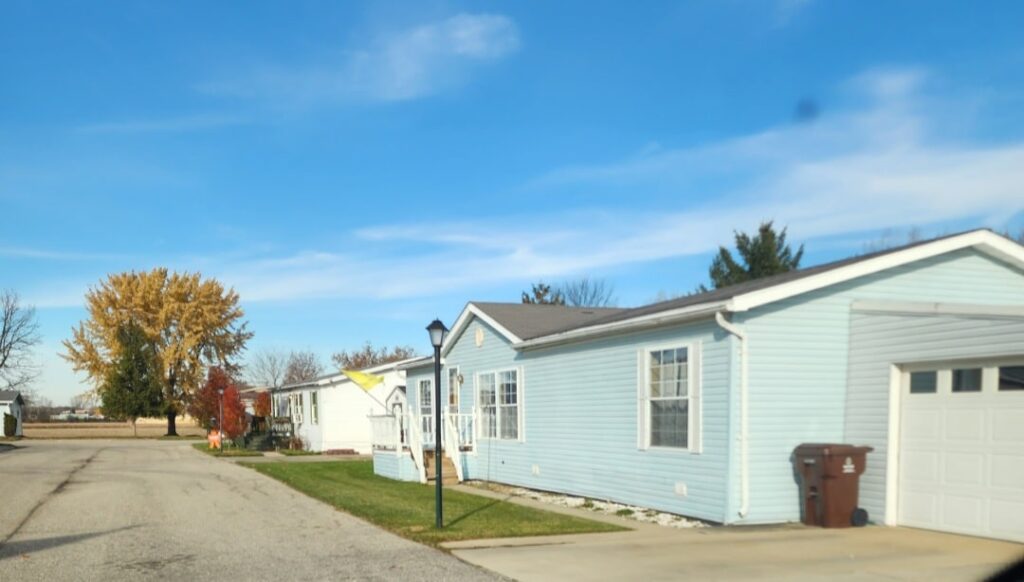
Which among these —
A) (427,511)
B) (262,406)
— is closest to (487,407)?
(427,511)

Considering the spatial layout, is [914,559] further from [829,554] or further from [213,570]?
[213,570]

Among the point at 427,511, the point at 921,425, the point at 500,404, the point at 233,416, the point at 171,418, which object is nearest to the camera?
the point at 921,425

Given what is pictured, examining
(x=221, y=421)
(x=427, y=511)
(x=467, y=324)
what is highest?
(x=467, y=324)

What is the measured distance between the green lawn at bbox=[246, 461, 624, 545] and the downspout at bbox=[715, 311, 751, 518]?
5.77ft

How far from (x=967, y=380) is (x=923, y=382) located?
643 mm

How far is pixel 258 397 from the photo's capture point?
4456 cm

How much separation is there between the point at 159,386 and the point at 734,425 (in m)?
49.7

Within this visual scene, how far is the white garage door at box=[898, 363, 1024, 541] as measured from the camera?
9.58 meters

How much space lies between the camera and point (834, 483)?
35.8 feet

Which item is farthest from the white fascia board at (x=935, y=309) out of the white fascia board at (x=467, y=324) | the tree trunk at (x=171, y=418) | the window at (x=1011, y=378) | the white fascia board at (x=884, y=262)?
the tree trunk at (x=171, y=418)

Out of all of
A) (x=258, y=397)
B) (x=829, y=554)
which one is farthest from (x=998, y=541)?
(x=258, y=397)

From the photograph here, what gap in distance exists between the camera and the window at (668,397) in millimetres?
12555

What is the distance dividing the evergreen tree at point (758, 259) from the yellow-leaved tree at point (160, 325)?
107 ft

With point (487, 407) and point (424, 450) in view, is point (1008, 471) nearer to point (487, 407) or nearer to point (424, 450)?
point (487, 407)
